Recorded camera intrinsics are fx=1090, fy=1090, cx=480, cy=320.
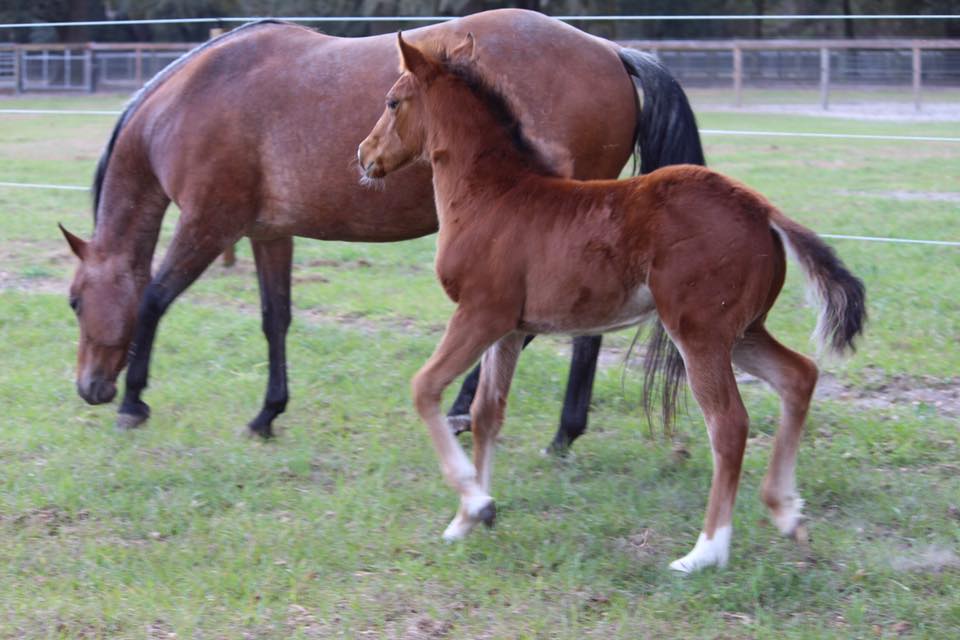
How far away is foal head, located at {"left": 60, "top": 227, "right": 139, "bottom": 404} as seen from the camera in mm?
5434

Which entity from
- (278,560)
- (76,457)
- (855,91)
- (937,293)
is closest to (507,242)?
(278,560)

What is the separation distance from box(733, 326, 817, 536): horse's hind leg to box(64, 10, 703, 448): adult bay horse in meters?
1.16

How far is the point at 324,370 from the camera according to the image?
6156 millimetres

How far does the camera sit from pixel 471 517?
3.90 metres

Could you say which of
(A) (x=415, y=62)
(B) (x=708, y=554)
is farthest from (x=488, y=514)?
(A) (x=415, y=62)

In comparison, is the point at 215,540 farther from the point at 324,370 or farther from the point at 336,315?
the point at 336,315

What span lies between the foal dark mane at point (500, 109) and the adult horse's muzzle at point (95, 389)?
2586mm

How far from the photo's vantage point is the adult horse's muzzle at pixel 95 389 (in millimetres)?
5406

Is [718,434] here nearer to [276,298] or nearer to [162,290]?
[276,298]

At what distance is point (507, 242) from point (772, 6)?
36.9m

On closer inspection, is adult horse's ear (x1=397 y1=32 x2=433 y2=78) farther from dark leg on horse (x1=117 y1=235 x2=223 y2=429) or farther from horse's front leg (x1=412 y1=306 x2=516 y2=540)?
dark leg on horse (x1=117 y1=235 x2=223 y2=429)

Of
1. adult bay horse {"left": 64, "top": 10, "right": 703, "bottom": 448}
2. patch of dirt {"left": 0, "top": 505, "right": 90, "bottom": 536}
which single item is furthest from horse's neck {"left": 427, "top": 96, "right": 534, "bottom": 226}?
patch of dirt {"left": 0, "top": 505, "right": 90, "bottom": 536}

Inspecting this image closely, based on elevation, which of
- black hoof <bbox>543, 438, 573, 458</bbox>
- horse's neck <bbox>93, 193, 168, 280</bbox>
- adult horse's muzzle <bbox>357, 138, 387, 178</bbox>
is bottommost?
black hoof <bbox>543, 438, 573, 458</bbox>

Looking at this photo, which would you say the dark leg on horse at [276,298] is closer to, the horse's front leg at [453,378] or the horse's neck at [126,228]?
the horse's neck at [126,228]
